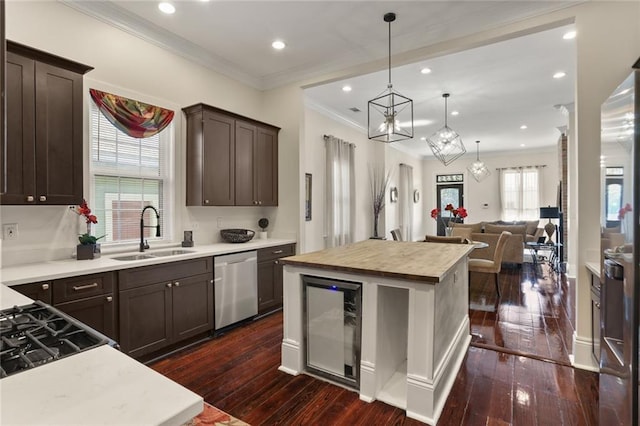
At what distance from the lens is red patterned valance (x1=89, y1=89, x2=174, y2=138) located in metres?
2.99

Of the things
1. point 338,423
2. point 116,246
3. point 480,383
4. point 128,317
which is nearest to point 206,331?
point 128,317

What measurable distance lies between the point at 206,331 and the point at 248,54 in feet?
10.6

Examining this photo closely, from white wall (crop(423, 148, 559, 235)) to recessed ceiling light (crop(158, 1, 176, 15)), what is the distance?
1020 centimetres

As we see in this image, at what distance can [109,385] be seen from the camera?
0.79 meters

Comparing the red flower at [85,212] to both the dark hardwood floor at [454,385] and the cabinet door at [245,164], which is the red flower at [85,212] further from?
the cabinet door at [245,164]

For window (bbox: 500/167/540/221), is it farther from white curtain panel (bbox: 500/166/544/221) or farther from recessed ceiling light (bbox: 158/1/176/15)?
recessed ceiling light (bbox: 158/1/176/15)

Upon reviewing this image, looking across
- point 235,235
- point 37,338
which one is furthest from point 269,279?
point 37,338

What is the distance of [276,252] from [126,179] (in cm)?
186

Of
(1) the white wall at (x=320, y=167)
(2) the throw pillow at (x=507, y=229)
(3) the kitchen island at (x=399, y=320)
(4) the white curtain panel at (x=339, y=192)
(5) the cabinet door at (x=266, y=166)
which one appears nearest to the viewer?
(3) the kitchen island at (x=399, y=320)

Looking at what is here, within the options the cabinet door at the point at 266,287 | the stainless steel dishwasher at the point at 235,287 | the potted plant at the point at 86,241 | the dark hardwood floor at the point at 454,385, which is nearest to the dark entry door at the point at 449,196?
the dark hardwood floor at the point at 454,385

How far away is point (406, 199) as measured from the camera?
9875 mm

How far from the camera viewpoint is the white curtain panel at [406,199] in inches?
378

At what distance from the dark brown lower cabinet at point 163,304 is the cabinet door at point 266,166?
140 centimetres

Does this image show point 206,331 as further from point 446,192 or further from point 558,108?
point 446,192
